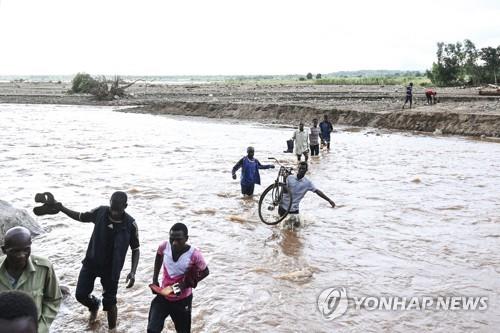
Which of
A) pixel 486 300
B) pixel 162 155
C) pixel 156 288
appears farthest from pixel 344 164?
pixel 156 288

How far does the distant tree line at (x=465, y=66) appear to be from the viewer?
180 feet

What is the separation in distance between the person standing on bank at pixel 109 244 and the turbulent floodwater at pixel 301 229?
0.84 m

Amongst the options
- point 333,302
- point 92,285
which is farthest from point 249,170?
point 92,285

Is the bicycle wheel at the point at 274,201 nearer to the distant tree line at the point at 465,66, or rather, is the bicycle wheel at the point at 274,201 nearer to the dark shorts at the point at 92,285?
the dark shorts at the point at 92,285

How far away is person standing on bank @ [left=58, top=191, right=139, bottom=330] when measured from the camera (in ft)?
17.5

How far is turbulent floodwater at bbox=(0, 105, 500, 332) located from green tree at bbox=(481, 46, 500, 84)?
35843 mm

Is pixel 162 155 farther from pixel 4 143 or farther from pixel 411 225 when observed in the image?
pixel 411 225

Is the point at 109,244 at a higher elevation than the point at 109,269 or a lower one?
higher

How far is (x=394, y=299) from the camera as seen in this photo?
714 cm

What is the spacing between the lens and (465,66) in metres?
58.0

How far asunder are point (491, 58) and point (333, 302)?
184 feet

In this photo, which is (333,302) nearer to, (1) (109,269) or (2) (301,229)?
(1) (109,269)

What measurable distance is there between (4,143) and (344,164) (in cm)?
1582

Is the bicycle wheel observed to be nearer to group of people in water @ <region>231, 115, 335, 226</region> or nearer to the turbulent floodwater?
group of people in water @ <region>231, 115, 335, 226</region>
